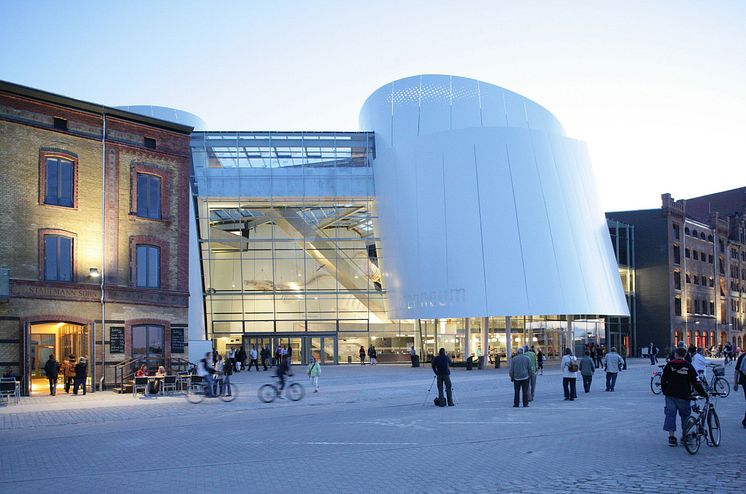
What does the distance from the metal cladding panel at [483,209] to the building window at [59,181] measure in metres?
20.1

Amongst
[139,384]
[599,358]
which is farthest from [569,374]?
[599,358]

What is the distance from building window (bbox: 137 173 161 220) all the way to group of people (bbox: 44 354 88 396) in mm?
6273

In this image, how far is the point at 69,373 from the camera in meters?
27.4

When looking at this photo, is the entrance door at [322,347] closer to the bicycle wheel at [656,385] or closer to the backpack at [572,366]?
the bicycle wheel at [656,385]

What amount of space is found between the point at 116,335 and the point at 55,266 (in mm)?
3433

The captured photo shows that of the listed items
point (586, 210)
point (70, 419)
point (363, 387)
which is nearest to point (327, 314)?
point (586, 210)

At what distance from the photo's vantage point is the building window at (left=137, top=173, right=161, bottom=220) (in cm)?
3067

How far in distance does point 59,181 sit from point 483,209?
21.9 m

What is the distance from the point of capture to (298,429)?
16250mm

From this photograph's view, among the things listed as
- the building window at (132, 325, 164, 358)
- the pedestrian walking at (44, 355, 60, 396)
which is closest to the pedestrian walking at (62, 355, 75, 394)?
the pedestrian walking at (44, 355, 60, 396)

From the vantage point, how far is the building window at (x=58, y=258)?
89.8 feet

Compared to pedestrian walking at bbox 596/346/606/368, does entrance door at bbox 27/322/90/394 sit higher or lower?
higher

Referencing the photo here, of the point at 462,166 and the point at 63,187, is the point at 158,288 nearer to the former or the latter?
the point at 63,187

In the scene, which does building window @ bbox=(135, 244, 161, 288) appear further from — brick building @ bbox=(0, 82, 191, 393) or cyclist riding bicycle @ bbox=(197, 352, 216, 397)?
cyclist riding bicycle @ bbox=(197, 352, 216, 397)
